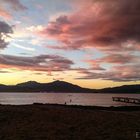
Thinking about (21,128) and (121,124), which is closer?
(21,128)

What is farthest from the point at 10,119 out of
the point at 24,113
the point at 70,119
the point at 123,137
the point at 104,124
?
the point at 123,137

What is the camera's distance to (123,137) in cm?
1605

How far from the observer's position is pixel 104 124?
20.0 m

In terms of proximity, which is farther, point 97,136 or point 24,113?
point 24,113

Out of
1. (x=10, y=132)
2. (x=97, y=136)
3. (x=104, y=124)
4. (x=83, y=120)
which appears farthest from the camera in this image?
(x=83, y=120)

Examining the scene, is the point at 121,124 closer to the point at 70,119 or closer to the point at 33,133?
the point at 70,119

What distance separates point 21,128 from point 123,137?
6.98 meters

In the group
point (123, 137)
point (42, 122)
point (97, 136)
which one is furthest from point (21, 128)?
point (123, 137)

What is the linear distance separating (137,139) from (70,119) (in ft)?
26.3

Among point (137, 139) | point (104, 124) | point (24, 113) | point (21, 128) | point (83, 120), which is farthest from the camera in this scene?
point (24, 113)

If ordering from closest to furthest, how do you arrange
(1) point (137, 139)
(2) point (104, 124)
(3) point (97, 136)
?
(1) point (137, 139), (3) point (97, 136), (2) point (104, 124)

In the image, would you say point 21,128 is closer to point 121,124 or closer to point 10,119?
point 10,119

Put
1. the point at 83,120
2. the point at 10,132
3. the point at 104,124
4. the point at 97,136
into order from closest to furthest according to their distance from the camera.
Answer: the point at 97,136, the point at 10,132, the point at 104,124, the point at 83,120

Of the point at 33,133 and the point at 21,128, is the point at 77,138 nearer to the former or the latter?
Result: the point at 33,133
